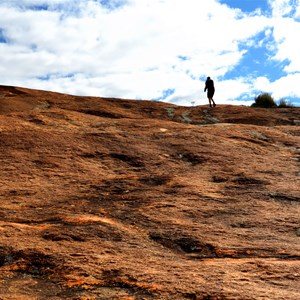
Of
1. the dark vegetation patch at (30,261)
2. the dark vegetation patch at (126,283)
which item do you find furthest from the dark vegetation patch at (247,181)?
the dark vegetation patch at (30,261)

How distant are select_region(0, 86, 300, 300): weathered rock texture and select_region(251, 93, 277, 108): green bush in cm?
971

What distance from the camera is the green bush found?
20.7m

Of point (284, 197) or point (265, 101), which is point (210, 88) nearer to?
point (265, 101)

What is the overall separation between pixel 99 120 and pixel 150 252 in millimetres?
6455

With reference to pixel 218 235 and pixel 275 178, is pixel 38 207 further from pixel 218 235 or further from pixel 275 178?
pixel 275 178

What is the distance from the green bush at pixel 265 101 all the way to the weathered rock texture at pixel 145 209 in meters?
9.71

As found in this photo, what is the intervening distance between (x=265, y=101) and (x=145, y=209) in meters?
16.0

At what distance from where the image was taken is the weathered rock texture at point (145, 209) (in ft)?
13.6

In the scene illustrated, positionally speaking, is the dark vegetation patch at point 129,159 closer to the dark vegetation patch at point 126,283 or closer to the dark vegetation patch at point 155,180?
the dark vegetation patch at point 155,180

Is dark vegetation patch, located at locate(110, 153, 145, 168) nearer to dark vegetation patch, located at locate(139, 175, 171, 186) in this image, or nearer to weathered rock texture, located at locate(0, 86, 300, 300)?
weathered rock texture, located at locate(0, 86, 300, 300)

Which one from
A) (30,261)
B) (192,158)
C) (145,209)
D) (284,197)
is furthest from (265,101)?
(30,261)

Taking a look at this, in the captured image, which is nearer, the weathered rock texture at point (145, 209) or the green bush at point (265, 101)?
the weathered rock texture at point (145, 209)

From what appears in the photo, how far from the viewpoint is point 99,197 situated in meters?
6.53

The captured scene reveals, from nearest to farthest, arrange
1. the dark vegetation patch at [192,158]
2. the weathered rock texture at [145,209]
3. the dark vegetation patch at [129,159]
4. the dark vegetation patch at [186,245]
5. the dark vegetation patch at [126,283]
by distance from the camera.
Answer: the dark vegetation patch at [126,283]
the weathered rock texture at [145,209]
the dark vegetation patch at [186,245]
the dark vegetation patch at [129,159]
the dark vegetation patch at [192,158]
